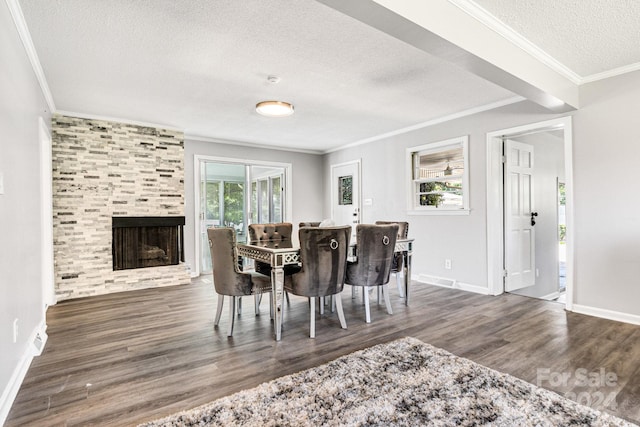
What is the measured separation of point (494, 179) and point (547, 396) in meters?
2.93

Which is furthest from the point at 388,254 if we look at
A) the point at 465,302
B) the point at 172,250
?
the point at 172,250

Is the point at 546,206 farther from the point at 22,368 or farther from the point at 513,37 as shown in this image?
the point at 22,368

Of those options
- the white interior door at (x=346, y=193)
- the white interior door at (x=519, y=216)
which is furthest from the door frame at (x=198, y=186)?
the white interior door at (x=519, y=216)

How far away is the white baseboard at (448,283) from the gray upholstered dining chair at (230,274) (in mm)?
2856

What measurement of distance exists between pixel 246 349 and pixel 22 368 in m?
1.44

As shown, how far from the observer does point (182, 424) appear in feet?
5.28

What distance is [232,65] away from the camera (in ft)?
9.43

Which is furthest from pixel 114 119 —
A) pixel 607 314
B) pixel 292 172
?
pixel 607 314

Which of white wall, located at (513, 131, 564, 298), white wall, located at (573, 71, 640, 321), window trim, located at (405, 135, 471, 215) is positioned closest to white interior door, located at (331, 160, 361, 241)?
window trim, located at (405, 135, 471, 215)

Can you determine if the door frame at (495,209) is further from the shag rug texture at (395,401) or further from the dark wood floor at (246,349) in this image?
the shag rug texture at (395,401)

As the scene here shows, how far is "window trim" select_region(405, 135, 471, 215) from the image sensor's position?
4.41m

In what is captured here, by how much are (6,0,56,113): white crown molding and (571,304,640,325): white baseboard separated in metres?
5.32

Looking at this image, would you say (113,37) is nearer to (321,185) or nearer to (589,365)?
(589,365)

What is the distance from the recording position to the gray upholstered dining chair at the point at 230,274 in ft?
9.17
